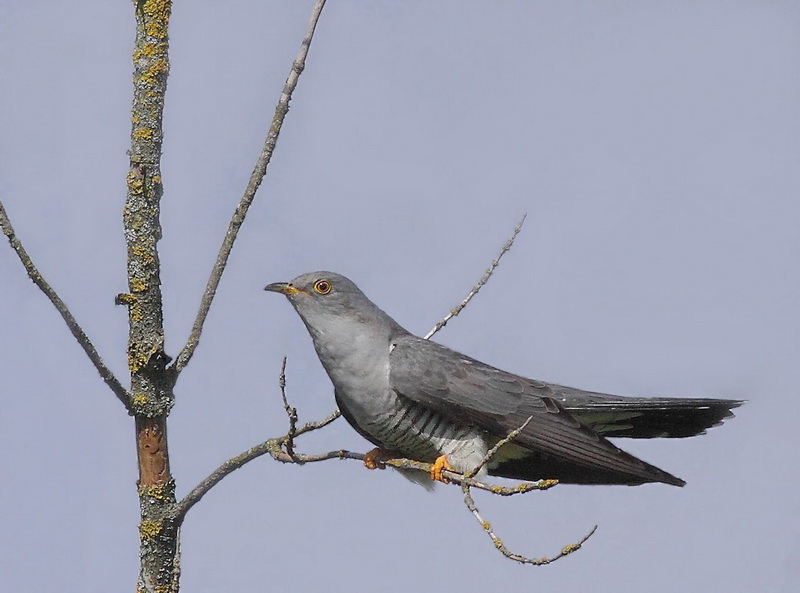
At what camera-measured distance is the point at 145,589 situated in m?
3.00

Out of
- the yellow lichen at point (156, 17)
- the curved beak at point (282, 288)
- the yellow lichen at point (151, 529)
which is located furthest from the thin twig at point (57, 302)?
the curved beak at point (282, 288)

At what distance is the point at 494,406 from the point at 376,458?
57cm

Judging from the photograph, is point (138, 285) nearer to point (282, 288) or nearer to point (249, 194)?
point (249, 194)

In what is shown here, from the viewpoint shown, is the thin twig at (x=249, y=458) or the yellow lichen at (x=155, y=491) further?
the yellow lichen at (x=155, y=491)

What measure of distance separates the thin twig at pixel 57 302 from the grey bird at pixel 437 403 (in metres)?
1.29

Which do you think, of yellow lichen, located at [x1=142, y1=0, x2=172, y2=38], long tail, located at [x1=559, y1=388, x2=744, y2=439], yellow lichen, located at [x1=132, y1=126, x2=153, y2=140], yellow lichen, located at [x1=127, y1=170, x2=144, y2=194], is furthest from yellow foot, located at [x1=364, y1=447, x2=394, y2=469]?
yellow lichen, located at [x1=142, y1=0, x2=172, y2=38]

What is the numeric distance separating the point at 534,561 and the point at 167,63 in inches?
78.3

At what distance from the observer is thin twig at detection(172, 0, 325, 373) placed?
2.91 meters

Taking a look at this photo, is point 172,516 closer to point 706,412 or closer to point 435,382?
point 435,382

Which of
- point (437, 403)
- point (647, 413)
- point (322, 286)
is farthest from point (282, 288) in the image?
point (647, 413)

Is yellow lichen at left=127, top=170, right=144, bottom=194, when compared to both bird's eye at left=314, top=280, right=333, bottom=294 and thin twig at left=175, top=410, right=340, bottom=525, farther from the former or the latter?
bird's eye at left=314, top=280, right=333, bottom=294

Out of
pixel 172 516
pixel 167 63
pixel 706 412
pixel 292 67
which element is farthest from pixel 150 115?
pixel 706 412

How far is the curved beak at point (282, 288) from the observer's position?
399cm

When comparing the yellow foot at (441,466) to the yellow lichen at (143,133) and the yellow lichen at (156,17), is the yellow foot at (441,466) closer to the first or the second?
the yellow lichen at (143,133)
